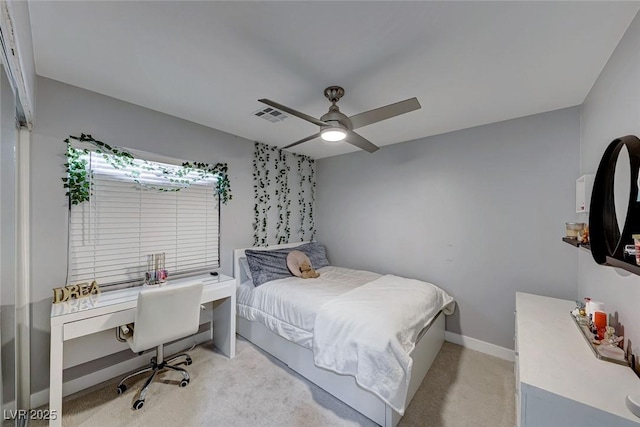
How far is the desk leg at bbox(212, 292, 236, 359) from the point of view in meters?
2.62

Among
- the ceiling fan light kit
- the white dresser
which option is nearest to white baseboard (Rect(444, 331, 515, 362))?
the white dresser

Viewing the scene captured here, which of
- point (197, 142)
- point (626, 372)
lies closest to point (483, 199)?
point (626, 372)

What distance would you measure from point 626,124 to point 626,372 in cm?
130

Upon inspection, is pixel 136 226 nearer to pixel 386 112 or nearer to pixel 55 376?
pixel 55 376

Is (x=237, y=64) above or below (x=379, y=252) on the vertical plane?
above

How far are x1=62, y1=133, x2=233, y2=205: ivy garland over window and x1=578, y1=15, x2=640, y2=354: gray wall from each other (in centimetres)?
339

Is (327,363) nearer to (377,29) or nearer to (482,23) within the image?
(377,29)

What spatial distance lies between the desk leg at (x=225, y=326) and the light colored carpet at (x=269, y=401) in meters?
0.17

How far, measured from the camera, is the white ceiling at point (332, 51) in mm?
1307

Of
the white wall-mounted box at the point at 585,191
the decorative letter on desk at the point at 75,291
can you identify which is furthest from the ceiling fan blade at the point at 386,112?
the decorative letter on desk at the point at 75,291

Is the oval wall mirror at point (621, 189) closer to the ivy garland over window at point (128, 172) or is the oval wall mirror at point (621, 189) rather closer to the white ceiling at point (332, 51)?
the white ceiling at point (332, 51)

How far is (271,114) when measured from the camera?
2.54m

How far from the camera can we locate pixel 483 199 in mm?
2777

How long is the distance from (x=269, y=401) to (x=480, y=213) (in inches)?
111
